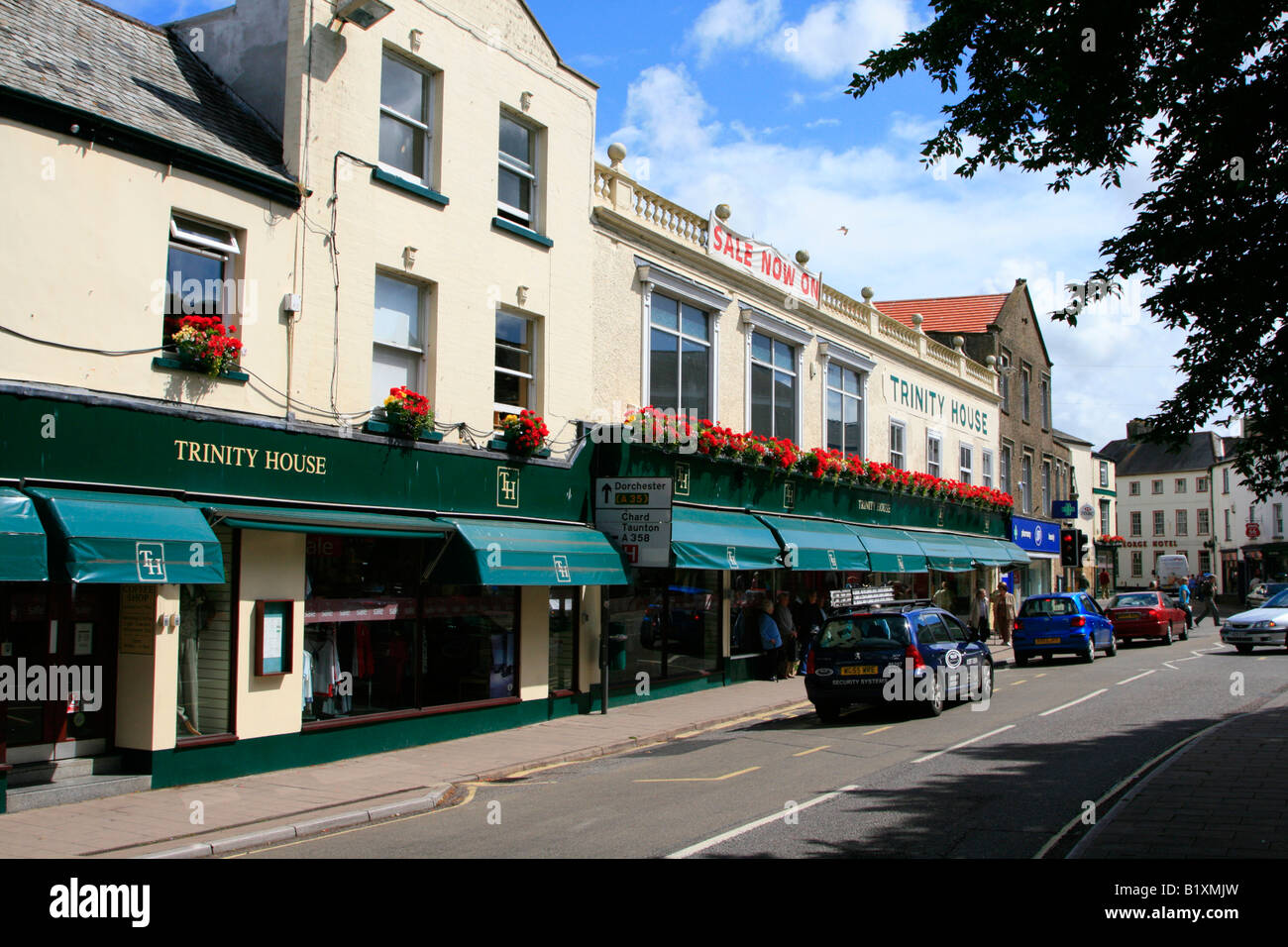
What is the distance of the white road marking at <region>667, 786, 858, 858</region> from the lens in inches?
294

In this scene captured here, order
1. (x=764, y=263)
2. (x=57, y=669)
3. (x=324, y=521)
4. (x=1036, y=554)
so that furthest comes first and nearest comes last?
(x=1036, y=554) → (x=764, y=263) → (x=324, y=521) → (x=57, y=669)

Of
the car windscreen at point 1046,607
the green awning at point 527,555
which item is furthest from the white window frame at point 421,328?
the car windscreen at point 1046,607

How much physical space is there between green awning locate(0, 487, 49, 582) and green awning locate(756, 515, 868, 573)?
1380cm

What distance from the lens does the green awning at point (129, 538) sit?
9414 millimetres

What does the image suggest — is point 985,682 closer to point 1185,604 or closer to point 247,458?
point 247,458

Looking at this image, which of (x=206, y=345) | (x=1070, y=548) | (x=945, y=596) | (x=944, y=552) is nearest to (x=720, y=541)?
(x=206, y=345)

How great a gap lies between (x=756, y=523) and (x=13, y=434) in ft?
44.0

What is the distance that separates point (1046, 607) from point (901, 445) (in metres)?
6.48

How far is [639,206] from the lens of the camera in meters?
18.8

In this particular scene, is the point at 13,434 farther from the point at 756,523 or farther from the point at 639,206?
the point at 756,523

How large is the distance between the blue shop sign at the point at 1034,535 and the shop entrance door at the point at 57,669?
32.5 m

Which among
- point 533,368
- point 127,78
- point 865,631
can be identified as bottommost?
point 865,631

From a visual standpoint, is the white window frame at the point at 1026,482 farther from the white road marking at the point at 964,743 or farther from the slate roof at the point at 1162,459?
the slate roof at the point at 1162,459

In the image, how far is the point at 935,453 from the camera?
32188 mm
